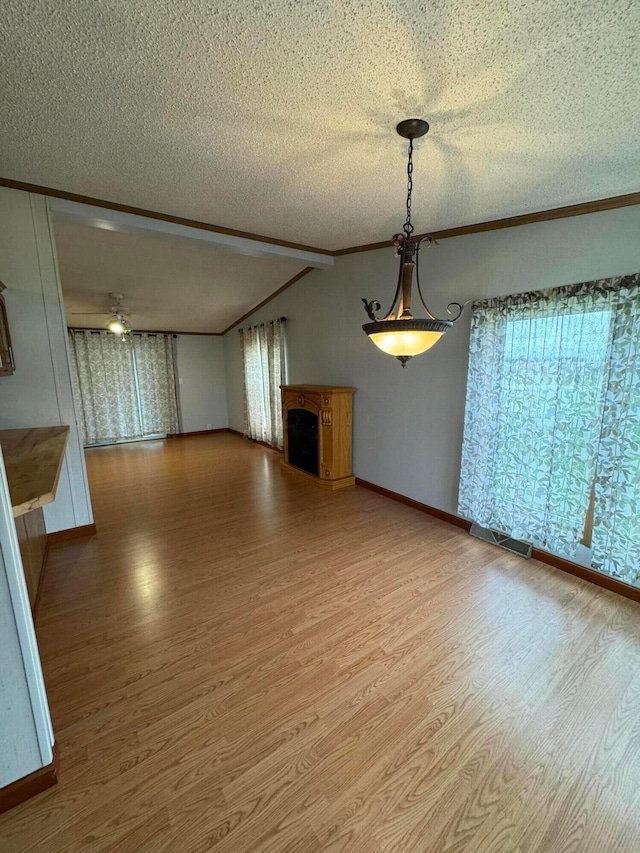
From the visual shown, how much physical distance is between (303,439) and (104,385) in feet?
14.8

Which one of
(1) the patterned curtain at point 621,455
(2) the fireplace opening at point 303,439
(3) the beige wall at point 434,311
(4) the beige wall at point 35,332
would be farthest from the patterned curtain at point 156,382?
(1) the patterned curtain at point 621,455

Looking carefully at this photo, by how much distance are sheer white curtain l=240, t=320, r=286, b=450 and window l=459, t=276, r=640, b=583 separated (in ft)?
11.1

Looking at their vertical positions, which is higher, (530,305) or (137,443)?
(530,305)

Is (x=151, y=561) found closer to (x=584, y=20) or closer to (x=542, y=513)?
(x=542, y=513)

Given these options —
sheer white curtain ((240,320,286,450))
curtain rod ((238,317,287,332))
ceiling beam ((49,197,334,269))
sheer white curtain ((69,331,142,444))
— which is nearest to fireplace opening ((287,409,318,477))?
sheer white curtain ((240,320,286,450))

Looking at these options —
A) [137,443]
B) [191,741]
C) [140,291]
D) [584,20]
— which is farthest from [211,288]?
[191,741]

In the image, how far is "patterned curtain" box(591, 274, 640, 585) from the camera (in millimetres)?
2059

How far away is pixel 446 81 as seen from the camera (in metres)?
1.35

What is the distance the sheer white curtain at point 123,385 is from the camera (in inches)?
251

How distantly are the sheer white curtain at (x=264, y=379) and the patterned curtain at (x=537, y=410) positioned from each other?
3339 millimetres

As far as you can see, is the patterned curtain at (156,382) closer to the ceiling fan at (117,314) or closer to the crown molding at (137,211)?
the ceiling fan at (117,314)

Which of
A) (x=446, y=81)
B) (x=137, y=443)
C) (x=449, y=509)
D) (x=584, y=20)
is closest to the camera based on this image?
(x=584, y=20)

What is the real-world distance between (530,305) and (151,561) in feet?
11.4

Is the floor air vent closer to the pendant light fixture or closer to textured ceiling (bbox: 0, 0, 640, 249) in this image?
the pendant light fixture
